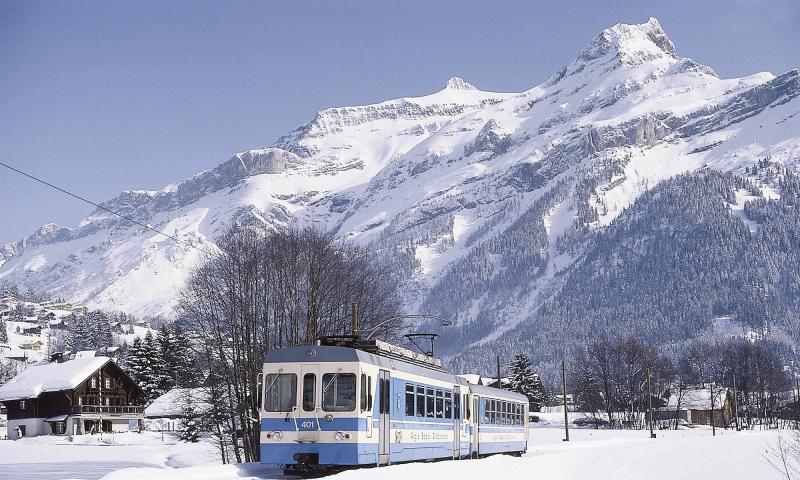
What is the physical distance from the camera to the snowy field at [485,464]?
28.2 m

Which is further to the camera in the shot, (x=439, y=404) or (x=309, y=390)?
(x=439, y=404)

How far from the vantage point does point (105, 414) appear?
4277 inches

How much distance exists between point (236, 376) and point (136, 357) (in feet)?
282

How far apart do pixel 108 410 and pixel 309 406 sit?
8840 centimetres

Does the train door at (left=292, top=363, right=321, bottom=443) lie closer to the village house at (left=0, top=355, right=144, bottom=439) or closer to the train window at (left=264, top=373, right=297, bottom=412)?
the train window at (left=264, top=373, right=297, bottom=412)

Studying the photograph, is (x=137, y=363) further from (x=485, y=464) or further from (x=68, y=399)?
(x=485, y=464)

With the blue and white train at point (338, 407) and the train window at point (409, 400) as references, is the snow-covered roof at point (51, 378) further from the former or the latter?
the blue and white train at point (338, 407)

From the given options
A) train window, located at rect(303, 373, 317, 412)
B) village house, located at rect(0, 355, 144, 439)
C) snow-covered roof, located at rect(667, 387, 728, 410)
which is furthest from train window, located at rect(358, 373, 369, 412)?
snow-covered roof, located at rect(667, 387, 728, 410)

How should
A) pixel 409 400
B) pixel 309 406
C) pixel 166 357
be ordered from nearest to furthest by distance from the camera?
pixel 309 406 < pixel 409 400 < pixel 166 357

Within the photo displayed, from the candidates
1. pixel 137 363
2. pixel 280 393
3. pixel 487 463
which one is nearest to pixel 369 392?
pixel 280 393

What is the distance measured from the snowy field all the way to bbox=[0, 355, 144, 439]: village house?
50.3 feet

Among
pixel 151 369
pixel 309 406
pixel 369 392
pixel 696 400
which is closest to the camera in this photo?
pixel 309 406

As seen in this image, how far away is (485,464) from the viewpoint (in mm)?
37188

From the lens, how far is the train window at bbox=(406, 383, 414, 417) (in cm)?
3192
